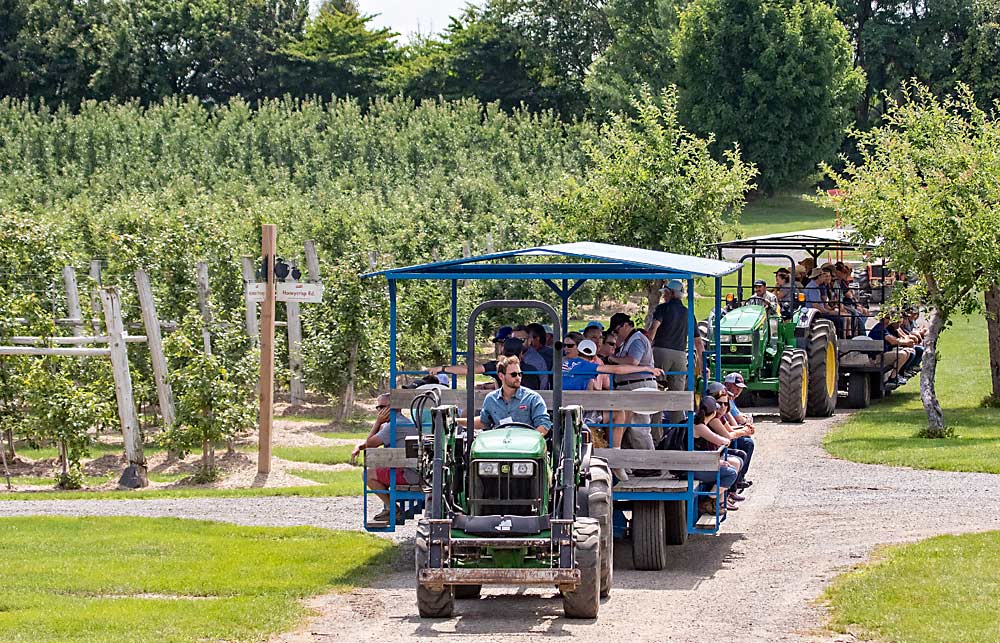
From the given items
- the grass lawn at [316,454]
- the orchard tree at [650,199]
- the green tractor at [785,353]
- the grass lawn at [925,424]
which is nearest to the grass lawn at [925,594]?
the grass lawn at [925,424]

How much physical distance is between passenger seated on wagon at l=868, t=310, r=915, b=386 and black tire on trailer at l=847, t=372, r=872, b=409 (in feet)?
1.86

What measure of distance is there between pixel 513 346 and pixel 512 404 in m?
2.66

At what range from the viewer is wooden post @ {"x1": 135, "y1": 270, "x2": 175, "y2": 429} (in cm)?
2116

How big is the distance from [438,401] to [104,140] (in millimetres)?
45066

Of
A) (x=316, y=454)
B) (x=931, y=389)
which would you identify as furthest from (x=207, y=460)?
(x=931, y=389)

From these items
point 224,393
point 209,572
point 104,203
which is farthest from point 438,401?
point 104,203

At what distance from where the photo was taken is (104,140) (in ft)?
182

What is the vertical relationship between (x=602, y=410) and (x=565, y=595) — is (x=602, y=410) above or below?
above

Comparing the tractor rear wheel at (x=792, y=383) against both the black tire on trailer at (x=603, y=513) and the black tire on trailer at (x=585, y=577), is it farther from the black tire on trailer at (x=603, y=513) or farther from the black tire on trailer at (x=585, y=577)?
the black tire on trailer at (x=585, y=577)

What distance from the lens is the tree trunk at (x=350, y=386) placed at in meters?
27.6

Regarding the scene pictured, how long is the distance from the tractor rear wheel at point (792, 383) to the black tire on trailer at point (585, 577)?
13.7 m

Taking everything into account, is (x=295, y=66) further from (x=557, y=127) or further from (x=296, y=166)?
(x=296, y=166)

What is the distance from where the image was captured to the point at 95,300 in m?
27.5

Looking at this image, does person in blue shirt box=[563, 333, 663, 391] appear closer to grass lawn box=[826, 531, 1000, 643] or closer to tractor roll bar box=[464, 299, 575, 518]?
tractor roll bar box=[464, 299, 575, 518]
